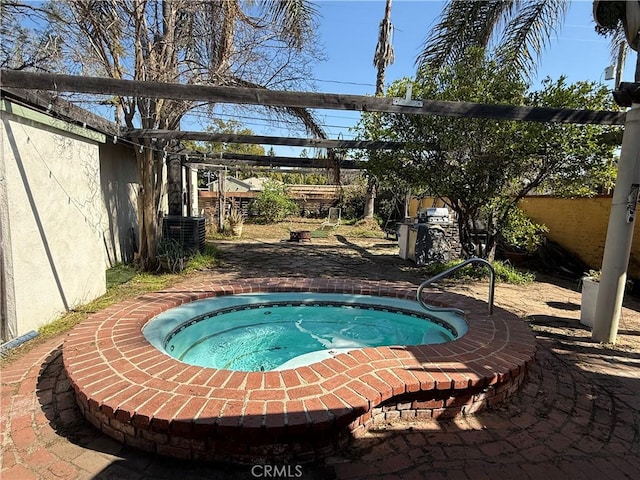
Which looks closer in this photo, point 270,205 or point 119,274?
point 119,274

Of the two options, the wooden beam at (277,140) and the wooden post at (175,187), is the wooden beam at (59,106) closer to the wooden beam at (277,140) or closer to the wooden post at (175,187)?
the wooden beam at (277,140)

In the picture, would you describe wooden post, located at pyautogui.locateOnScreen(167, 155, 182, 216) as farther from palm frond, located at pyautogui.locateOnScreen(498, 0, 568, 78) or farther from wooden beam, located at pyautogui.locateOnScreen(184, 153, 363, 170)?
palm frond, located at pyautogui.locateOnScreen(498, 0, 568, 78)

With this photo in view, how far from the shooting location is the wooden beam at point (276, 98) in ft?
11.0

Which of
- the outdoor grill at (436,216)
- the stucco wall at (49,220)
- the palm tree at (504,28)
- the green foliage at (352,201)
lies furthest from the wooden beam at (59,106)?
the green foliage at (352,201)

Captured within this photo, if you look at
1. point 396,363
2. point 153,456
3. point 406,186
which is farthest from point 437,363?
point 406,186

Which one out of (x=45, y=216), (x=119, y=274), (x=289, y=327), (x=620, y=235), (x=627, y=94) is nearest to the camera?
(x=627, y=94)

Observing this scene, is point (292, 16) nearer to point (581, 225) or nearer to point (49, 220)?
point (49, 220)

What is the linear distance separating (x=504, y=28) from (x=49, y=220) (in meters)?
8.09

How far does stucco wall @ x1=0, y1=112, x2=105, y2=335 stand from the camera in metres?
3.40

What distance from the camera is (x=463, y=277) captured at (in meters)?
7.16

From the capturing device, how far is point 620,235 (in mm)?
3727

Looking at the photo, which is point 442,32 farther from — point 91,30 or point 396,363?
point 396,363

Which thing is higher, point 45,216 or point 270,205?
point 45,216

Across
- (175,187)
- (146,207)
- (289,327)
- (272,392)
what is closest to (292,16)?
(146,207)
